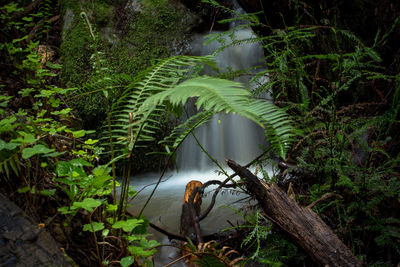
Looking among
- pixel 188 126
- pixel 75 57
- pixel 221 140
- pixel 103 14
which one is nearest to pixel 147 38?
pixel 103 14

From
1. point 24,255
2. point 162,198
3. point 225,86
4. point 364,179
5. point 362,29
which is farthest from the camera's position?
point 162,198

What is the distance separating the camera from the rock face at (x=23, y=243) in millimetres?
1001

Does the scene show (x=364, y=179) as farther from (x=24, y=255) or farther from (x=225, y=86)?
(x=24, y=255)

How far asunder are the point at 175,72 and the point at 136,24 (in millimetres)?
4965

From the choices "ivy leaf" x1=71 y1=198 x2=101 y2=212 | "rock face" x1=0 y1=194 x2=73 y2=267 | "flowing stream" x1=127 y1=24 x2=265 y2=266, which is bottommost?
"flowing stream" x1=127 y1=24 x2=265 y2=266

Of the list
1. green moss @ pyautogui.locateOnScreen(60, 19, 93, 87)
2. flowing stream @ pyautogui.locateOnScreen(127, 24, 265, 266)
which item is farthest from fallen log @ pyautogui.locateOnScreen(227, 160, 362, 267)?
green moss @ pyautogui.locateOnScreen(60, 19, 93, 87)

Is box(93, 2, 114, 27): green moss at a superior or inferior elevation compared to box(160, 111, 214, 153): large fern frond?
superior

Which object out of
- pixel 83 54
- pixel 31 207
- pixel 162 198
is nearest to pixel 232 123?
pixel 162 198

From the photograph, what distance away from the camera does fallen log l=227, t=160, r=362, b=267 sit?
4.27 ft

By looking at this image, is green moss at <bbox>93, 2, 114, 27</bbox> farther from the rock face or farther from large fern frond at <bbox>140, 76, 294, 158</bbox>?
large fern frond at <bbox>140, 76, 294, 158</bbox>

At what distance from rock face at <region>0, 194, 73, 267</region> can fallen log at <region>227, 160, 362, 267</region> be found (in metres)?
0.90

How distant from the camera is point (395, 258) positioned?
1467 millimetres

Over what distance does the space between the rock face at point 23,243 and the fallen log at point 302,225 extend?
2.94 feet

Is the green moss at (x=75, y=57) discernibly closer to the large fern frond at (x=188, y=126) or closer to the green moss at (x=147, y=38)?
the green moss at (x=147, y=38)
